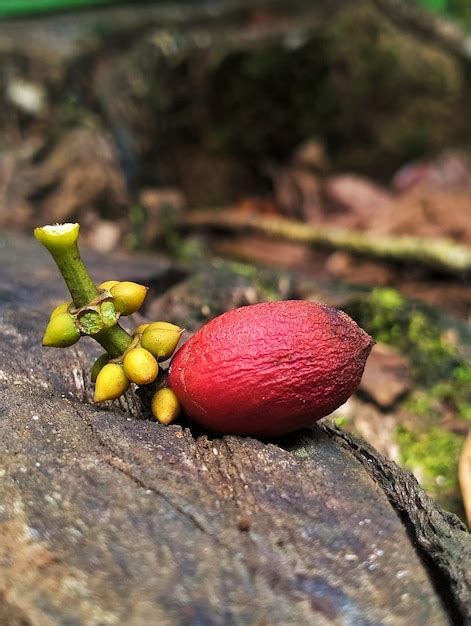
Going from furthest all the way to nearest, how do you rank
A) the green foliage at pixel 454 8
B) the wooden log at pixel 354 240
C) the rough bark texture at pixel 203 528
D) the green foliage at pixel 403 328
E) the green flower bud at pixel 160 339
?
1. the green foliage at pixel 454 8
2. the wooden log at pixel 354 240
3. the green foliage at pixel 403 328
4. the green flower bud at pixel 160 339
5. the rough bark texture at pixel 203 528

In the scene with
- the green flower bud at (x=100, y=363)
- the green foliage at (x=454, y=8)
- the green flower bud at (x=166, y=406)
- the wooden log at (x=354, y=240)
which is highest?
the green flower bud at (x=100, y=363)

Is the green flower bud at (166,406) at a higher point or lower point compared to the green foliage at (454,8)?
higher


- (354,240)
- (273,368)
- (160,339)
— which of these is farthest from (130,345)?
(354,240)

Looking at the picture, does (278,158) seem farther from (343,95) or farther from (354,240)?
(354,240)

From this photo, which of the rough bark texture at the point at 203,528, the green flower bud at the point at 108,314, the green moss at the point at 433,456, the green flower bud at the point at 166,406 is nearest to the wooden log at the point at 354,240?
the green moss at the point at 433,456

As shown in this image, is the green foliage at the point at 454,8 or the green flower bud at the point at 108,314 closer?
the green flower bud at the point at 108,314

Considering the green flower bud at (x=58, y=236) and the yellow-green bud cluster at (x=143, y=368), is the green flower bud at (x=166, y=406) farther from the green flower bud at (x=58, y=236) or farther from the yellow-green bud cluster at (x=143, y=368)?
the green flower bud at (x=58, y=236)

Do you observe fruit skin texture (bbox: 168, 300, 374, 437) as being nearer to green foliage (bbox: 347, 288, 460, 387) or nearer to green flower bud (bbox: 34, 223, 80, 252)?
green flower bud (bbox: 34, 223, 80, 252)
